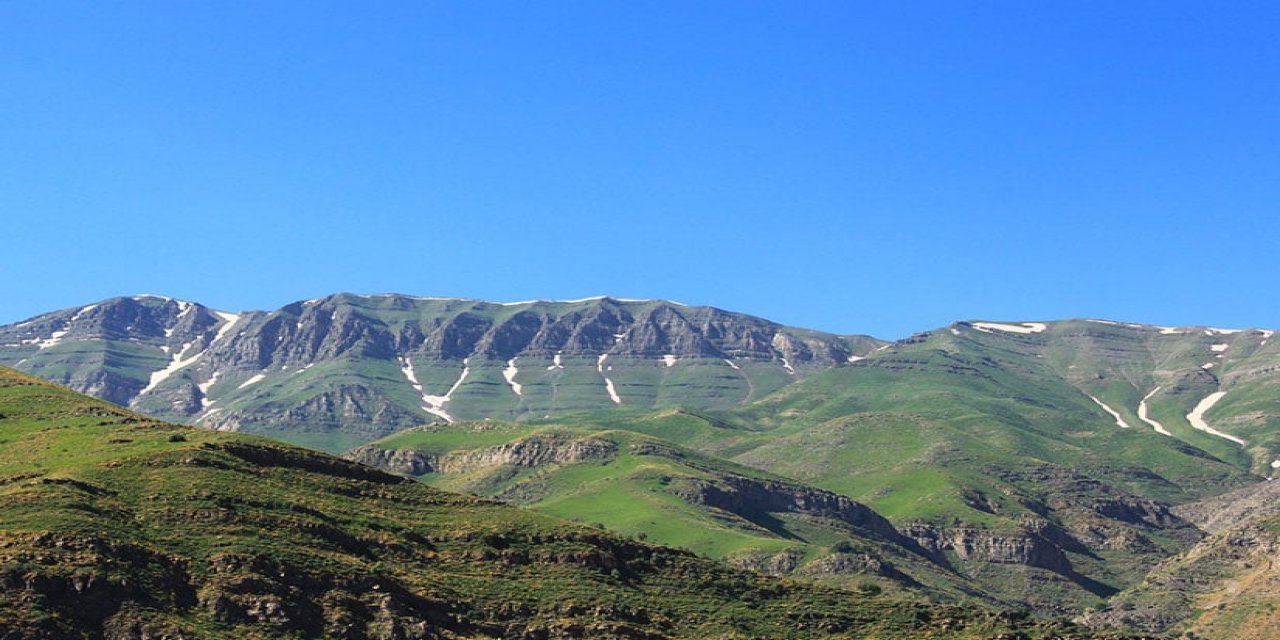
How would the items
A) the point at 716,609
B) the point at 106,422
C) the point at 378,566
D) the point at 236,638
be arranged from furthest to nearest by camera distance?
the point at 106,422, the point at 716,609, the point at 378,566, the point at 236,638

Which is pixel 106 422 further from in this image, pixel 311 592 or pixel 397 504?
pixel 311 592

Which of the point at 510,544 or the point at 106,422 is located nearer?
the point at 510,544

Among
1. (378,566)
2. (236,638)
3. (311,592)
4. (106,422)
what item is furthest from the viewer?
(106,422)

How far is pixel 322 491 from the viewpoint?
146 meters

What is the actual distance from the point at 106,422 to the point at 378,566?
52166 mm

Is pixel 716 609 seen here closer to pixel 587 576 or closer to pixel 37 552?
pixel 587 576

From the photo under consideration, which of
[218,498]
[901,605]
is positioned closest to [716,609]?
[901,605]

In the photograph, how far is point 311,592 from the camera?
120 metres

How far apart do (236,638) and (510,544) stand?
3595 cm

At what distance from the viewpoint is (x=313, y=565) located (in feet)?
405

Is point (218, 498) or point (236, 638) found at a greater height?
point (218, 498)

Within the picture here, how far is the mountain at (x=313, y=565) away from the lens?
112 metres

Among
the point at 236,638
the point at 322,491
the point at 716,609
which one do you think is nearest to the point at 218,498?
the point at 322,491

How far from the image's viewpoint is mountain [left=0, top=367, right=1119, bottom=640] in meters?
112
